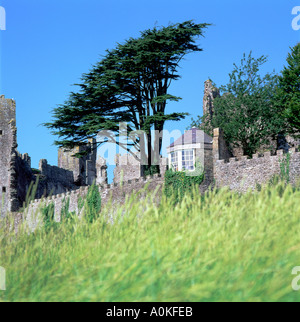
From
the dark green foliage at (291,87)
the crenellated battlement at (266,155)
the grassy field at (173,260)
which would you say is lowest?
the grassy field at (173,260)

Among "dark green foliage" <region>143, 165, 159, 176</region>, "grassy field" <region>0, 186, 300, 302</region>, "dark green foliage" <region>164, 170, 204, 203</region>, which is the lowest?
"grassy field" <region>0, 186, 300, 302</region>

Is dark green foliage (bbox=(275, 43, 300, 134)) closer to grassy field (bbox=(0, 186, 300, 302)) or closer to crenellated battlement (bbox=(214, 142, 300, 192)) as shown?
crenellated battlement (bbox=(214, 142, 300, 192))

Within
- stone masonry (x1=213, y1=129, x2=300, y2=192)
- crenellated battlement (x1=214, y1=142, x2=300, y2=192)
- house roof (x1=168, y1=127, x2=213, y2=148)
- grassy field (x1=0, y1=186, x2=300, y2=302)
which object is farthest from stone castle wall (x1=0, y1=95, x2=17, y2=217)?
grassy field (x1=0, y1=186, x2=300, y2=302)

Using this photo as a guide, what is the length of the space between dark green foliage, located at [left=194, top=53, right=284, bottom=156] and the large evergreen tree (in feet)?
21.0

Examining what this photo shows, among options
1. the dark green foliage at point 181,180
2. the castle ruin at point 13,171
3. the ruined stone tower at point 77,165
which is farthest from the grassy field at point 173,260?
the ruined stone tower at point 77,165

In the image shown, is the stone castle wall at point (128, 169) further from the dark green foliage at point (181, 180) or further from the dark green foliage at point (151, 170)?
the dark green foliage at point (181, 180)

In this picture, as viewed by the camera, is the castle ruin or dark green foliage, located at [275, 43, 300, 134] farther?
the castle ruin

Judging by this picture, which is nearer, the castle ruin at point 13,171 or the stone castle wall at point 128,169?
the castle ruin at point 13,171

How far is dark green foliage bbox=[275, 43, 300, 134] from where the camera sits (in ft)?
111

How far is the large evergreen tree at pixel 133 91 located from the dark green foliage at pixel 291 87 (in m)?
6.91

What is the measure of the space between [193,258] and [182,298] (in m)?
0.83

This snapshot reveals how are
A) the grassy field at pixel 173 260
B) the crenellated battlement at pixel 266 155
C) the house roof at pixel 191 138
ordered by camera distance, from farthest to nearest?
1. the house roof at pixel 191 138
2. the crenellated battlement at pixel 266 155
3. the grassy field at pixel 173 260

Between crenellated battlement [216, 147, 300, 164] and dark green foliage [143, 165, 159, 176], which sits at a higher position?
crenellated battlement [216, 147, 300, 164]

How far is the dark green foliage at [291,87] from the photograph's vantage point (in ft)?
111
